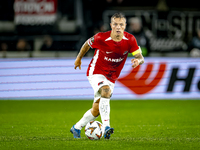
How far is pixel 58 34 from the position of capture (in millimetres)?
13430

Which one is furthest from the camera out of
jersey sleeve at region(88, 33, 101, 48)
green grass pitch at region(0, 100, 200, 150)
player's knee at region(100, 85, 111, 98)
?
jersey sleeve at region(88, 33, 101, 48)

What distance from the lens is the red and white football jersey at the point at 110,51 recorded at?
5.52 meters

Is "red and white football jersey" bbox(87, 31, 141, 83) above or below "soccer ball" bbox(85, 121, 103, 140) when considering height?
above

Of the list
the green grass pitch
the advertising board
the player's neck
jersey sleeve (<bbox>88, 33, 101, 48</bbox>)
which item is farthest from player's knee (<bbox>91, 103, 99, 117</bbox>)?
the advertising board

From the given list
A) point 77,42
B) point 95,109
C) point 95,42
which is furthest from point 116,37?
point 77,42

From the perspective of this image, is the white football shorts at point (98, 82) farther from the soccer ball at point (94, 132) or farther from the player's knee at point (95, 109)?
the soccer ball at point (94, 132)

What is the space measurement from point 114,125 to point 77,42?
20.4ft

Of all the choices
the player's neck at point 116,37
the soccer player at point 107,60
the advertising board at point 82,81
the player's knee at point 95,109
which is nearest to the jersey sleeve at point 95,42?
the soccer player at point 107,60

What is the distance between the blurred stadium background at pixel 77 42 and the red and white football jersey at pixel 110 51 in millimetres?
5215

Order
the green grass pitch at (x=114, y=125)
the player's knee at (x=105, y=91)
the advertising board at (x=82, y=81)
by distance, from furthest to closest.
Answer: the advertising board at (x=82, y=81) → the player's knee at (x=105, y=91) → the green grass pitch at (x=114, y=125)

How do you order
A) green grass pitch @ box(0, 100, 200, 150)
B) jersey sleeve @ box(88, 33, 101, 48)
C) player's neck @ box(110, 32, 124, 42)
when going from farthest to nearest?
jersey sleeve @ box(88, 33, 101, 48) < player's neck @ box(110, 32, 124, 42) < green grass pitch @ box(0, 100, 200, 150)

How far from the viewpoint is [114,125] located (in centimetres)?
707

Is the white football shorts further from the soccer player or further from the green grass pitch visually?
the green grass pitch

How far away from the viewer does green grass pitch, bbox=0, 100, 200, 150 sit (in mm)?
5180
